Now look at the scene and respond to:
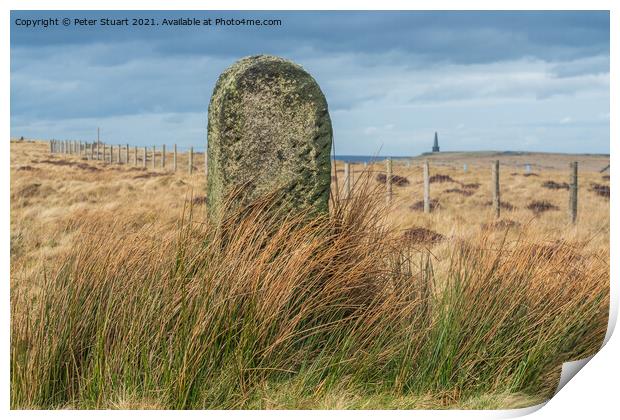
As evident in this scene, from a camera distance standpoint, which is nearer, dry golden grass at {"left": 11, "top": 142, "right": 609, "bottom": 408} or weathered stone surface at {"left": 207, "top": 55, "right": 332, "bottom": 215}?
dry golden grass at {"left": 11, "top": 142, "right": 609, "bottom": 408}

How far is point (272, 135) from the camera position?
4488 millimetres

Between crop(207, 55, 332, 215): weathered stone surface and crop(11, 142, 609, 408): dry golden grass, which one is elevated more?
crop(207, 55, 332, 215): weathered stone surface

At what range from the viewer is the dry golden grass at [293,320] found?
3.86 m

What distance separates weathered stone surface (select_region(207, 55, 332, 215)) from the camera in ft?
14.7

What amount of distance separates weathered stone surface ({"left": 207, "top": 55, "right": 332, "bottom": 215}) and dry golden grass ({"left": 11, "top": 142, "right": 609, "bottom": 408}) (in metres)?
0.25

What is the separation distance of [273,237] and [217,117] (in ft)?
2.95

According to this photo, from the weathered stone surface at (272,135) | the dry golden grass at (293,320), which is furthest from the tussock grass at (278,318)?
the weathered stone surface at (272,135)

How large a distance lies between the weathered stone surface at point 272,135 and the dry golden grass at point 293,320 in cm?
25

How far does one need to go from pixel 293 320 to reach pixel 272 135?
123cm

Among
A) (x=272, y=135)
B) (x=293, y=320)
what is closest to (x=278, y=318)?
(x=293, y=320)

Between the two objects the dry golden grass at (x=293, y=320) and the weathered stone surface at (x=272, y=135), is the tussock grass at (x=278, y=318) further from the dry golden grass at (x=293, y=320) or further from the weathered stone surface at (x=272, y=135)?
the weathered stone surface at (x=272, y=135)

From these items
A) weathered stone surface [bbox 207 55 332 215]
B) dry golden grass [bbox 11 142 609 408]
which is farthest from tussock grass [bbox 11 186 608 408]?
weathered stone surface [bbox 207 55 332 215]

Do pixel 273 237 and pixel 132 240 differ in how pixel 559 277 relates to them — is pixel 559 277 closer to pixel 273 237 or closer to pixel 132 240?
pixel 273 237

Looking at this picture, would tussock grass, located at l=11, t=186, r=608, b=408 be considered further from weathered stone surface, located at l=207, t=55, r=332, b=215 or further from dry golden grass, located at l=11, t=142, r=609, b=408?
weathered stone surface, located at l=207, t=55, r=332, b=215
